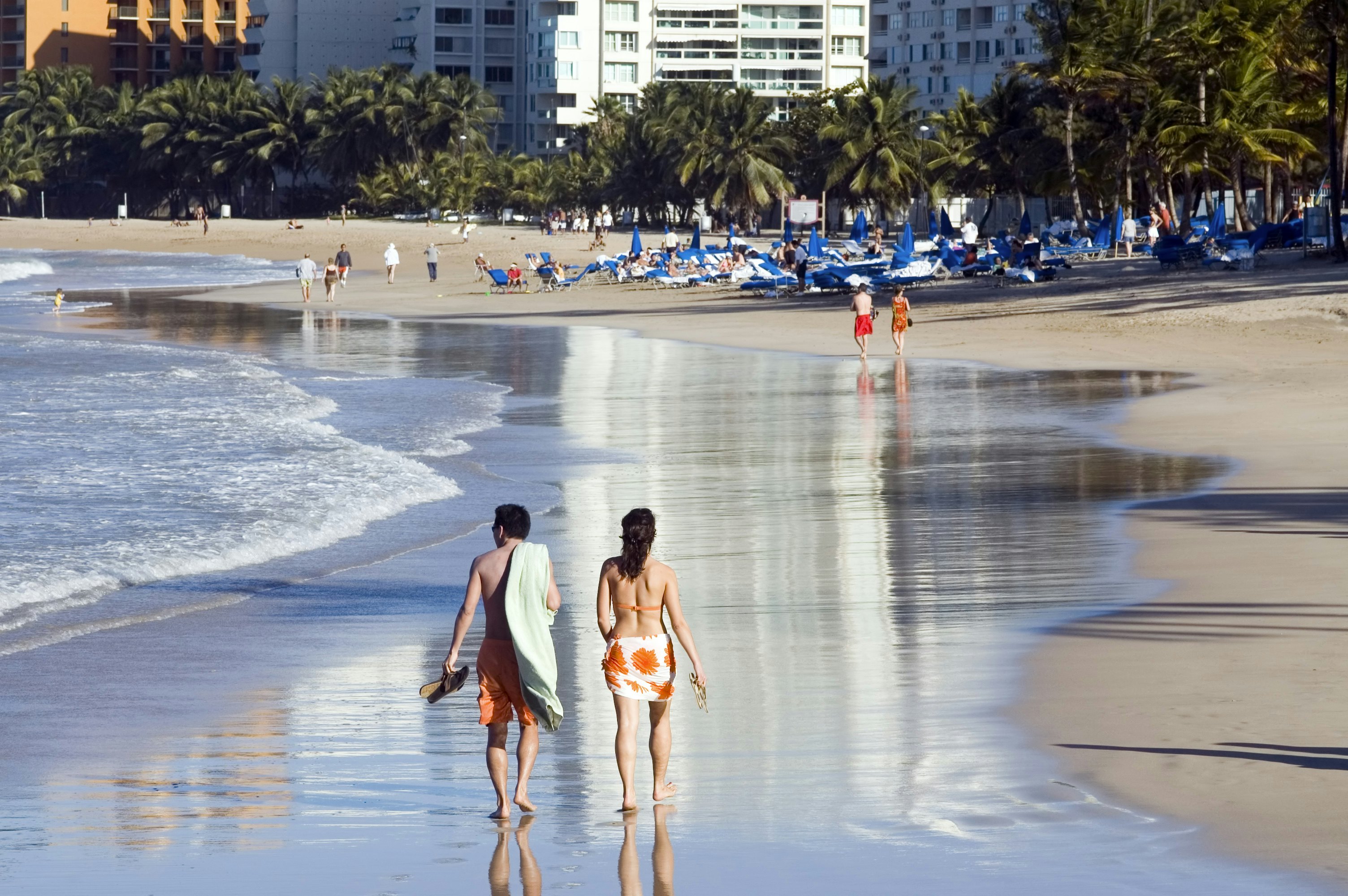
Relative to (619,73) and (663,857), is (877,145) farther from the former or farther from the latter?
(663,857)

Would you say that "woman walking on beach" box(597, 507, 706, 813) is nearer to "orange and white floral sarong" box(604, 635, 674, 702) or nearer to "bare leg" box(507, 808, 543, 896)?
"orange and white floral sarong" box(604, 635, 674, 702)

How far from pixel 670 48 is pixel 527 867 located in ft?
389

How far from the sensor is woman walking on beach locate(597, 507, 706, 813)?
21.1 ft

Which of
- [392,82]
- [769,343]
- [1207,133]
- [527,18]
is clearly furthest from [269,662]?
[527,18]

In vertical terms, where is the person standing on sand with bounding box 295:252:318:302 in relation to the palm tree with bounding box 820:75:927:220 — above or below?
below

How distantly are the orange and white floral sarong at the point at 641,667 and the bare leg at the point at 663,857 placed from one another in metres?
0.41

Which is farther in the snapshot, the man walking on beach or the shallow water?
the man walking on beach

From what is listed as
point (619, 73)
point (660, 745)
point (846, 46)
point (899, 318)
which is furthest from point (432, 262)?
point (846, 46)

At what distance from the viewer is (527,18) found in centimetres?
12475

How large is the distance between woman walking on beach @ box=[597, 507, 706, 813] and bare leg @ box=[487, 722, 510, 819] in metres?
0.41

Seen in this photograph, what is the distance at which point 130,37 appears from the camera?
138375mm

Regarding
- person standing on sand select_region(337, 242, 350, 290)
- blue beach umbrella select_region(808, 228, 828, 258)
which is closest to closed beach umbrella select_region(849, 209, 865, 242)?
blue beach umbrella select_region(808, 228, 828, 258)

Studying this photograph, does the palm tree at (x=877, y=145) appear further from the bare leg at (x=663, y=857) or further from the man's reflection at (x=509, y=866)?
the man's reflection at (x=509, y=866)

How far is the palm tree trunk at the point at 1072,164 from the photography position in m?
55.9
